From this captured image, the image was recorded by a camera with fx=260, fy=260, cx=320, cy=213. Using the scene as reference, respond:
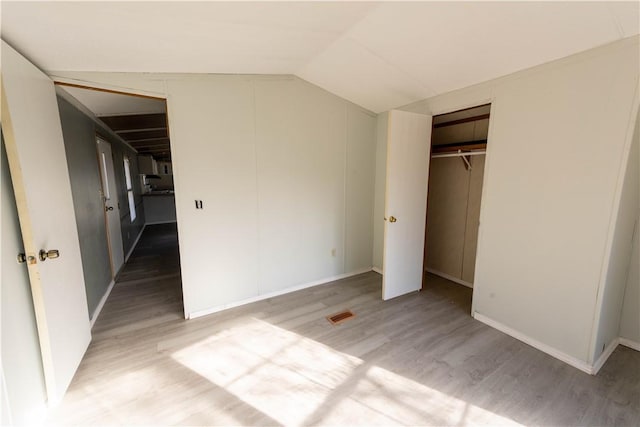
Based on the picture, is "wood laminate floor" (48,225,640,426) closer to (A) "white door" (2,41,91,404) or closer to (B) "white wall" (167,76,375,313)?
(A) "white door" (2,41,91,404)

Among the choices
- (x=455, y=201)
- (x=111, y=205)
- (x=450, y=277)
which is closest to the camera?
(x=455, y=201)

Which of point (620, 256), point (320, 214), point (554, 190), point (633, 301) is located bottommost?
point (633, 301)

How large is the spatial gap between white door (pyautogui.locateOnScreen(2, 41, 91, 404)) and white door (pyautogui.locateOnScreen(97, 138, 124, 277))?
1.70m

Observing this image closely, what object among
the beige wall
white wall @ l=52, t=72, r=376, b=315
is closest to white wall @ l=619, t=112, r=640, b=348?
the beige wall

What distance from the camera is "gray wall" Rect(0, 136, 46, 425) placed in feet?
4.33

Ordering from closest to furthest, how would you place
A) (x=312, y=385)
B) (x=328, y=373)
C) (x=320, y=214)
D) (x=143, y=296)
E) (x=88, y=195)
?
(x=312, y=385), (x=328, y=373), (x=88, y=195), (x=143, y=296), (x=320, y=214)

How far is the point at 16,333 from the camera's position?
1395 mm

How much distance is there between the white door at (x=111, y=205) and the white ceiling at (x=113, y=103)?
2.02 feet

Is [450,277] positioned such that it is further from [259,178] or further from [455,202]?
[259,178]

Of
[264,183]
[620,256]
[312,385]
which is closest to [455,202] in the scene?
[620,256]

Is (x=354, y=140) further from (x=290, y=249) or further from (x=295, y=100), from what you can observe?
(x=290, y=249)

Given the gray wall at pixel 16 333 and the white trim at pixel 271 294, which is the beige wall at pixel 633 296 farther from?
the gray wall at pixel 16 333

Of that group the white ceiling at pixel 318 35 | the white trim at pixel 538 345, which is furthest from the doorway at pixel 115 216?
the white trim at pixel 538 345

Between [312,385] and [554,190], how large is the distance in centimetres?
233
